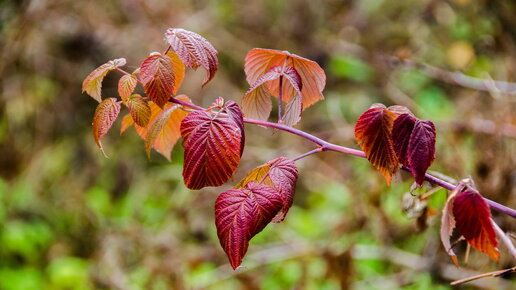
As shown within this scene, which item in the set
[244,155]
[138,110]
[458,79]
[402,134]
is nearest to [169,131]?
[138,110]

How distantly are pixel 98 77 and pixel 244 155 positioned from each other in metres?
2.21

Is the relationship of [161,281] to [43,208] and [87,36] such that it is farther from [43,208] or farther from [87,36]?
[87,36]

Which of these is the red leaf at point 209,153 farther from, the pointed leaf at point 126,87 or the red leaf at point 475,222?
the red leaf at point 475,222

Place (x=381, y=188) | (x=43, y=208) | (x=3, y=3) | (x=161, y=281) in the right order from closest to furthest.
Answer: (x=381, y=188) < (x=161, y=281) < (x=3, y=3) < (x=43, y=208)

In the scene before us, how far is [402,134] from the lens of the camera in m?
0.60

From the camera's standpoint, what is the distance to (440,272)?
191 cm

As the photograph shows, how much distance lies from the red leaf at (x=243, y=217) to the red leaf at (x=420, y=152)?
0.16m

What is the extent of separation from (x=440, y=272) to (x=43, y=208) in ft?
7.77

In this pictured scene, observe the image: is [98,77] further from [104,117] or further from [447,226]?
[447,226]

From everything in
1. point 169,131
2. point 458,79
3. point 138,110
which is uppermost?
point 138,110

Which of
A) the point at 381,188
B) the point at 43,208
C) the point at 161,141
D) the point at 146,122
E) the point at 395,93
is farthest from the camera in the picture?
the point at 43,208

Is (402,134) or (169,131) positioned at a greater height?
(402,134)

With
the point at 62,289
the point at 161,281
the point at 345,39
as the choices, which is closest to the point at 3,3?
the point at 62,289

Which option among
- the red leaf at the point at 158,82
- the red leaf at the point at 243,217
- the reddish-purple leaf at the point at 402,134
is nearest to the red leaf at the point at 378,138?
the reddish-purple leaf at the point at 402,134
